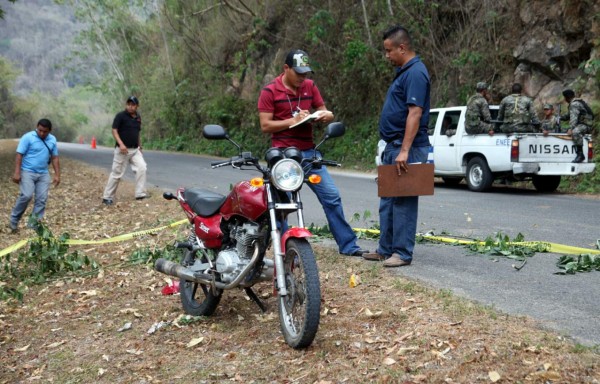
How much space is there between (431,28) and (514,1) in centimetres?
295

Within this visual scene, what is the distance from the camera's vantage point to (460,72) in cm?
2180

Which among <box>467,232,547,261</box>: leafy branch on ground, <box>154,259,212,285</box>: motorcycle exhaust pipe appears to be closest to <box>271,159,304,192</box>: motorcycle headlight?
<box>154,259,212,285</box>: motorcycle exhaust pipe

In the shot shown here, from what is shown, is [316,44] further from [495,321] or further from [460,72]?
[495,321]

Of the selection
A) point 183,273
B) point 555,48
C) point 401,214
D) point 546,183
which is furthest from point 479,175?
point 183,273

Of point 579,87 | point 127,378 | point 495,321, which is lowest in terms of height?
point 127,378

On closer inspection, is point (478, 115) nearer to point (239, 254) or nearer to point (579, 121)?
point (579, 121)

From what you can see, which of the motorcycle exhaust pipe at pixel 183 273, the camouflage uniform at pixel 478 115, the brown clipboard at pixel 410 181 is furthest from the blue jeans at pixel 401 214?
the camouflage uniform at pixel 478 115

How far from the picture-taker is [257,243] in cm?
548

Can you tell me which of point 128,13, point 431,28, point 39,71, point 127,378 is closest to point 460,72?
point 431,28

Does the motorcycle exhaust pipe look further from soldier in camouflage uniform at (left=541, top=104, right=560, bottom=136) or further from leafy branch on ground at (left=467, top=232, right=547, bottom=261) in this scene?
soldier in camouflage uniform at (left=541, top=104, right=560, bottom=136)

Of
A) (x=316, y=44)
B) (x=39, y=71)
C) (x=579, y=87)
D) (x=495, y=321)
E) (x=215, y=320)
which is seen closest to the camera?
(x=495, y=321)

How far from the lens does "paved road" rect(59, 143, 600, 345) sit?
5.24 meters

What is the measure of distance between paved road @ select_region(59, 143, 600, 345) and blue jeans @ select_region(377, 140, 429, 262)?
24 centimetres

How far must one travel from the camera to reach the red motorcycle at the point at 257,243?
497cm
